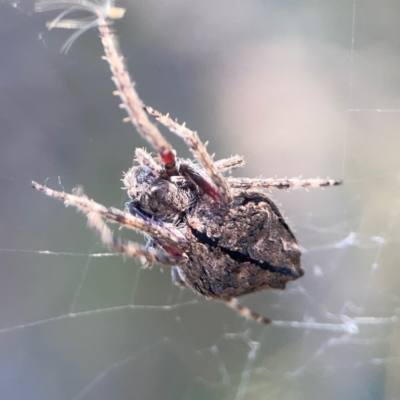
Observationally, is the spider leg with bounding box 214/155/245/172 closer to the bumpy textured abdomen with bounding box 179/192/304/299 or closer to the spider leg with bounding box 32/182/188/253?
the bumpy textured abdomen with bounding box 179/192/304/299

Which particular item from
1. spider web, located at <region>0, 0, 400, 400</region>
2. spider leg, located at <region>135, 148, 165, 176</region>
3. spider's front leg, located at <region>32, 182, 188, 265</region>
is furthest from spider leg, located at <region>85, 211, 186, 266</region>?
spider web, located at <region>0, 0, 400, 400</region>

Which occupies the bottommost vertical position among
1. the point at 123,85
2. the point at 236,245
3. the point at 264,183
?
the point at 236,245

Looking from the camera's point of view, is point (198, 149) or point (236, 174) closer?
point (198, 149)

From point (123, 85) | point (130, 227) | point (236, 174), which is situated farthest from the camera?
point (236, 174)

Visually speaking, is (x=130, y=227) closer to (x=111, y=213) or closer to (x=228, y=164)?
(x=111, y=213)

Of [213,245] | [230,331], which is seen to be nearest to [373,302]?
[230,331]

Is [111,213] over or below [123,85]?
below

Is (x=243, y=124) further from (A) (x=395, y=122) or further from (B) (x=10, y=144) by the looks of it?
(B) (x=10, y=144)

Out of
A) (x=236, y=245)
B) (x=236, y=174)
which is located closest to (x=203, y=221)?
(x=236, y=245)
